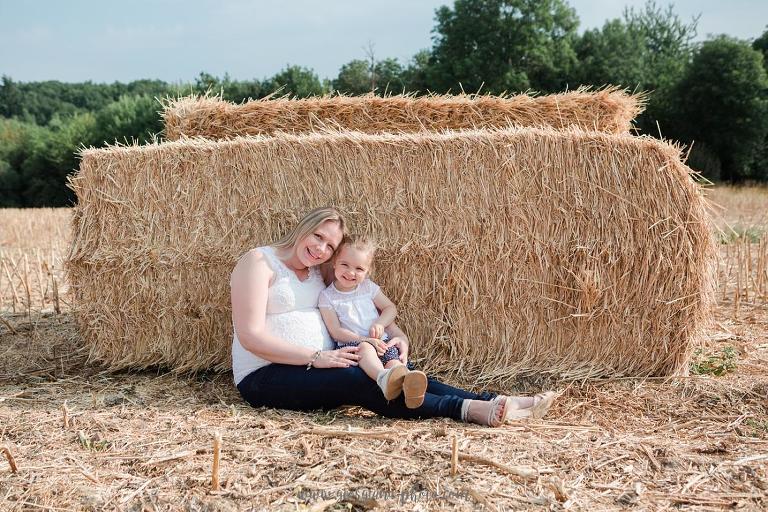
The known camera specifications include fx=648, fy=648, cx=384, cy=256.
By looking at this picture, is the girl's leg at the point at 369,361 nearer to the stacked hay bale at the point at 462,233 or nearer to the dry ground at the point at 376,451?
the dry ground at the point at 376,451

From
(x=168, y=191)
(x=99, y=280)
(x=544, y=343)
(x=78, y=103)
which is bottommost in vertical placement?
(x=544, y=343)

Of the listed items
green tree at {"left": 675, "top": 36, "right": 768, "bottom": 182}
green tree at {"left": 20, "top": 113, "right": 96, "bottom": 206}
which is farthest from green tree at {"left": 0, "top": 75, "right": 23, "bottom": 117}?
green tree at {"left": 675, "top": 36, "right": 768, "bottom": 182}

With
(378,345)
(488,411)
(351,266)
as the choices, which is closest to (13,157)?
(351,266)

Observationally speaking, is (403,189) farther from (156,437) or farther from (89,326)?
(89,326)

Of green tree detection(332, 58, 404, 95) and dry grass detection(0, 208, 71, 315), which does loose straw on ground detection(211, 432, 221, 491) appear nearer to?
dry grass detection(0, 208, 71, 315)

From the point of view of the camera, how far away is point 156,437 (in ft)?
9.32

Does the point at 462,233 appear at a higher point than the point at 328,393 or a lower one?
higher

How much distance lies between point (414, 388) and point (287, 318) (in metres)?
0.81

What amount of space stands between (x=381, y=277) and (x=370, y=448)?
1376 millimetres

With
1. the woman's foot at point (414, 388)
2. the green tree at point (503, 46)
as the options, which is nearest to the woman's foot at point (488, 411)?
the woman's foot at point (414, 388)

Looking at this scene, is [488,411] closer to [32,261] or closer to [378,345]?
[378,345]

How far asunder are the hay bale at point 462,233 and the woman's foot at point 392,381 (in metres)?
0.89

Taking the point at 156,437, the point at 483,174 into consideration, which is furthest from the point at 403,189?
the point at 156,437

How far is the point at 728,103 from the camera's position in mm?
22719
